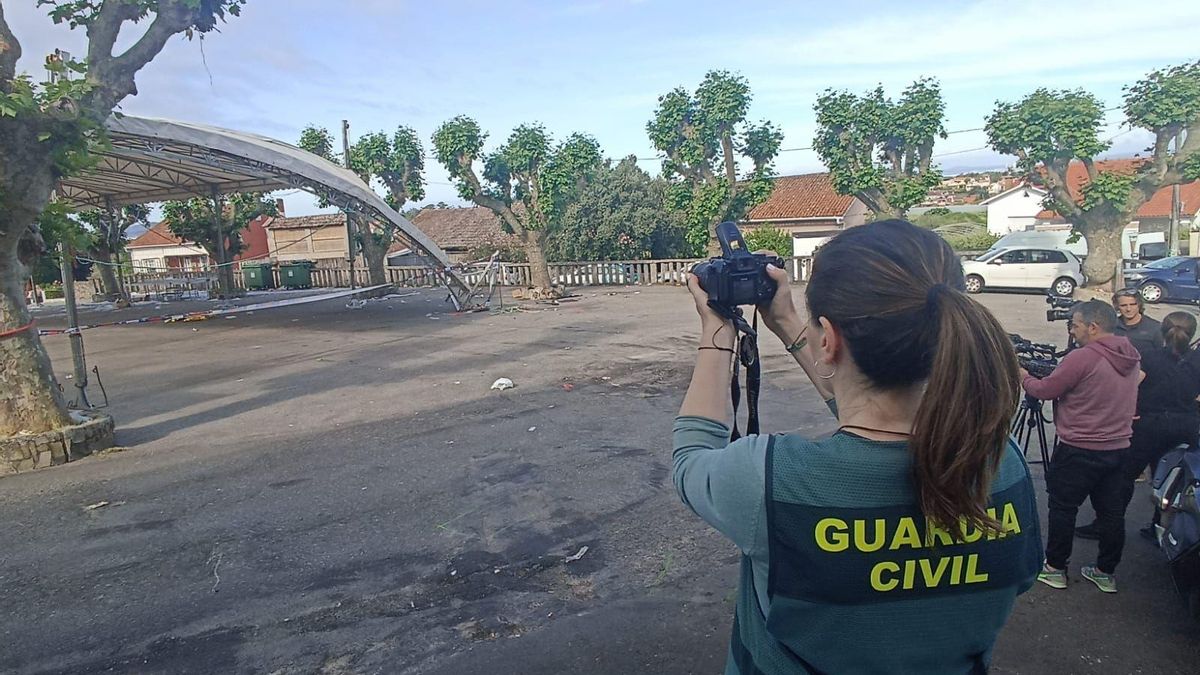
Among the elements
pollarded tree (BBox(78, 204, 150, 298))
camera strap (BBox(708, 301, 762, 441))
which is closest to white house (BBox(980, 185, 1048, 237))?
pollarded tree (BBox(78, 204, 150, 298))

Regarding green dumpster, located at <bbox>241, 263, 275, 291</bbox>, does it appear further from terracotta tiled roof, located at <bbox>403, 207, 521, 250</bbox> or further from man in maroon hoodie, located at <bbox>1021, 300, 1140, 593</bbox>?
man in maroon hoodie, located at <bbox>1021, 300, 1140, 593</bbox>

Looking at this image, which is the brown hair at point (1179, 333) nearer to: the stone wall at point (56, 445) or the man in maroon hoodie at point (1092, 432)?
the man in maroon hoodie at point (1092, 432)

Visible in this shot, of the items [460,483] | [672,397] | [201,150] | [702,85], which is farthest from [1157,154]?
[201,150]

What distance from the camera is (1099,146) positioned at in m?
18.4

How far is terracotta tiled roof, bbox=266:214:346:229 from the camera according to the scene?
1748 inches

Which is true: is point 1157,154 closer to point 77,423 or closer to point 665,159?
point 665,159

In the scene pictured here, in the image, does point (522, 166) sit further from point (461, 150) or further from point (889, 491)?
point (889, 491)

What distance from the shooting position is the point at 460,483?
601 centimetres

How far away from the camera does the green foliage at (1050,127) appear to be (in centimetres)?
1844

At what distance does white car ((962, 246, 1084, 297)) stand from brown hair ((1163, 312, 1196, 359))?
647 inches

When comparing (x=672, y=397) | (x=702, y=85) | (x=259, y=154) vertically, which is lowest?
(x=672, y=397)

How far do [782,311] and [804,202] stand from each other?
38206mm

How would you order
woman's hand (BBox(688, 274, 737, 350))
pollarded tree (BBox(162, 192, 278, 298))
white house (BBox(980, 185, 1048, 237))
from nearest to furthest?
woman's hand (BBox(688, 274, 737, 350)) < pollarded tree (BBox(162, 192, 278, 298)) < white house (BBox(980, 185, 1048, 237))

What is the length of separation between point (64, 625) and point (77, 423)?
401cm
